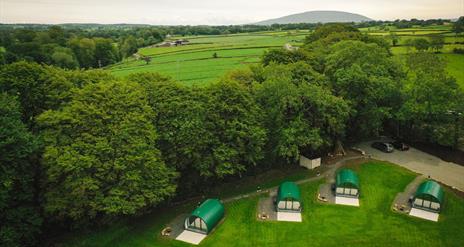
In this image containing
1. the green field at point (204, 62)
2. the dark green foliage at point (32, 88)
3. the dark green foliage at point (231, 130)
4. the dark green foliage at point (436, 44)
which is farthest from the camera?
the dark green foliage at point (436, 44)

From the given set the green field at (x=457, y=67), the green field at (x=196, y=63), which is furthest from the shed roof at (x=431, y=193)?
the green field at (x=457, y=67)

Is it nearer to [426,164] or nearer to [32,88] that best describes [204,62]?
[32,88]

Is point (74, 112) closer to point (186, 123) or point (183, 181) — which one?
point (186, 123)

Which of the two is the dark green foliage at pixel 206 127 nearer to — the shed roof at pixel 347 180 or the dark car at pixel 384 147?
the shed roof at pixel 347 180

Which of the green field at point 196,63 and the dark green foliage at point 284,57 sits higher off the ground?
the dark green foliage at point 284,57

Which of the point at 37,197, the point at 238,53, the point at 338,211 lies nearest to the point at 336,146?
the point at 338,211

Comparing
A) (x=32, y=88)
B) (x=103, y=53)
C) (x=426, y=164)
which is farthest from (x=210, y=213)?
(x=103, y=53)
